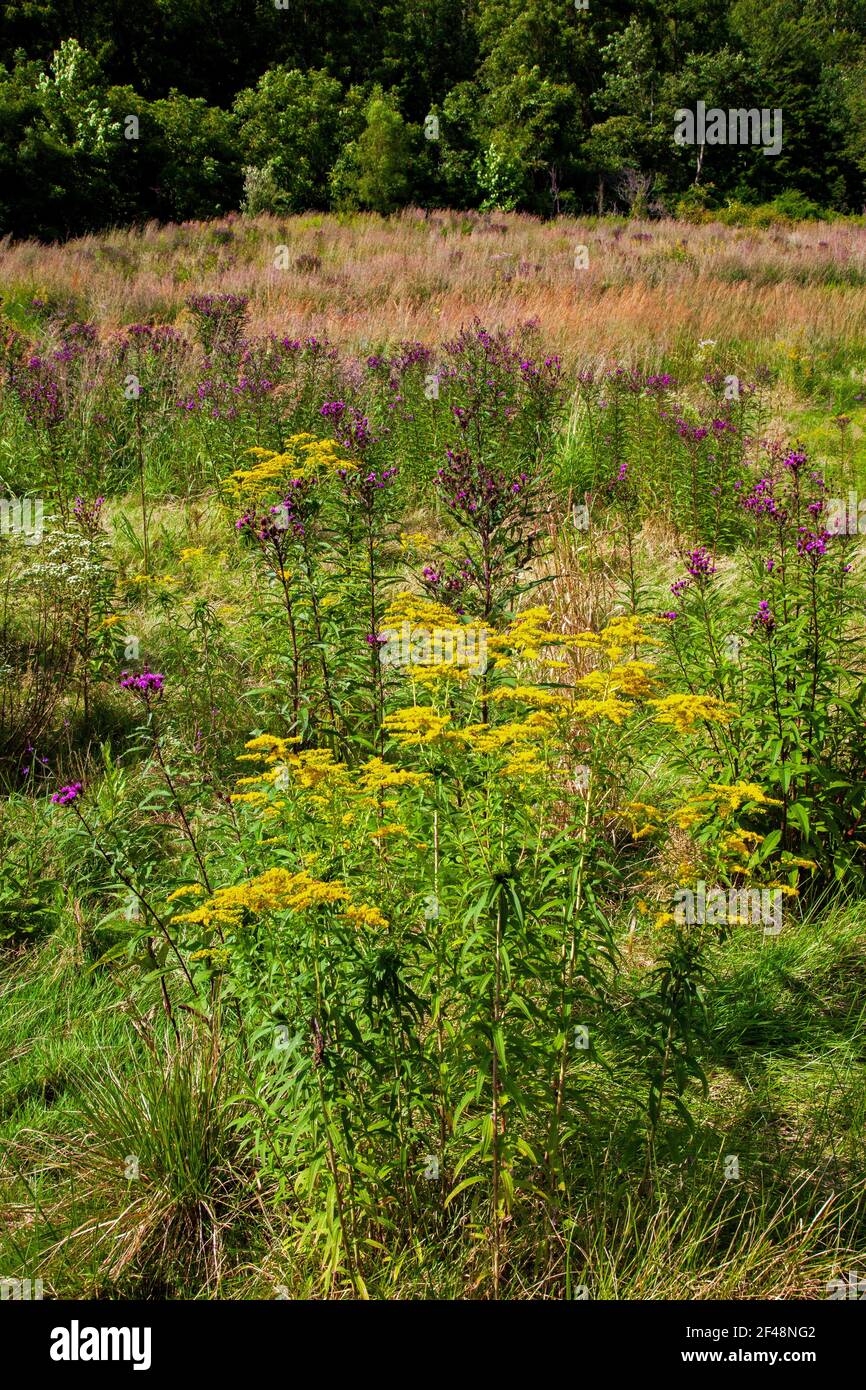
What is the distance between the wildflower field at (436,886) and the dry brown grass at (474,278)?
4396mm

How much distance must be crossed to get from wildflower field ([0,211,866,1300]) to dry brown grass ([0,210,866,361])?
14.4ft

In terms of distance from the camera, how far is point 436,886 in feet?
6.49

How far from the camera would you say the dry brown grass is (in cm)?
1025

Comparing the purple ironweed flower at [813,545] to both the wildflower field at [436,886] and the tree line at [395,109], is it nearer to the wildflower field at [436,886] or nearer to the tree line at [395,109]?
the wildflower field at [436,886]

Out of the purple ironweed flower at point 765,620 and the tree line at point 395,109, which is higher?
the tree line at point 395,109

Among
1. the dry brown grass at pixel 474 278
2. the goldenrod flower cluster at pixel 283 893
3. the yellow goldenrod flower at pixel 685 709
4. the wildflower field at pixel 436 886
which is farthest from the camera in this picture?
the dry brown grass at pixel 474 278

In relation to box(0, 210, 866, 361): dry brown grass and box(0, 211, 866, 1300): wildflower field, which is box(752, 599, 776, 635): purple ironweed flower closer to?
box(0, 211, 866, 1300): wildflower field

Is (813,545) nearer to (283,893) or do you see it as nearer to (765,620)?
(765,620)

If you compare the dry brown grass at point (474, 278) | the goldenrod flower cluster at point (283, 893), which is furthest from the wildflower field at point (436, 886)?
the dry brown grass at point (474, 278)

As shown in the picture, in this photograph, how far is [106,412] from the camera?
24.1ft

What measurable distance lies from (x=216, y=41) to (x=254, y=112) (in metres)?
5.28

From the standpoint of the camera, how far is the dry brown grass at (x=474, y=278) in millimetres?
10250

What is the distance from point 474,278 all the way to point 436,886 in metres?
12.8

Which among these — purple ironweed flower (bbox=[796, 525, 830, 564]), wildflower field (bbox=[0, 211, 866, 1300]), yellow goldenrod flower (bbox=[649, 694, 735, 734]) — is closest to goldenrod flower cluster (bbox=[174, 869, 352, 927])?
wildflower field (bbox=[0, 211, 866, 1300])
